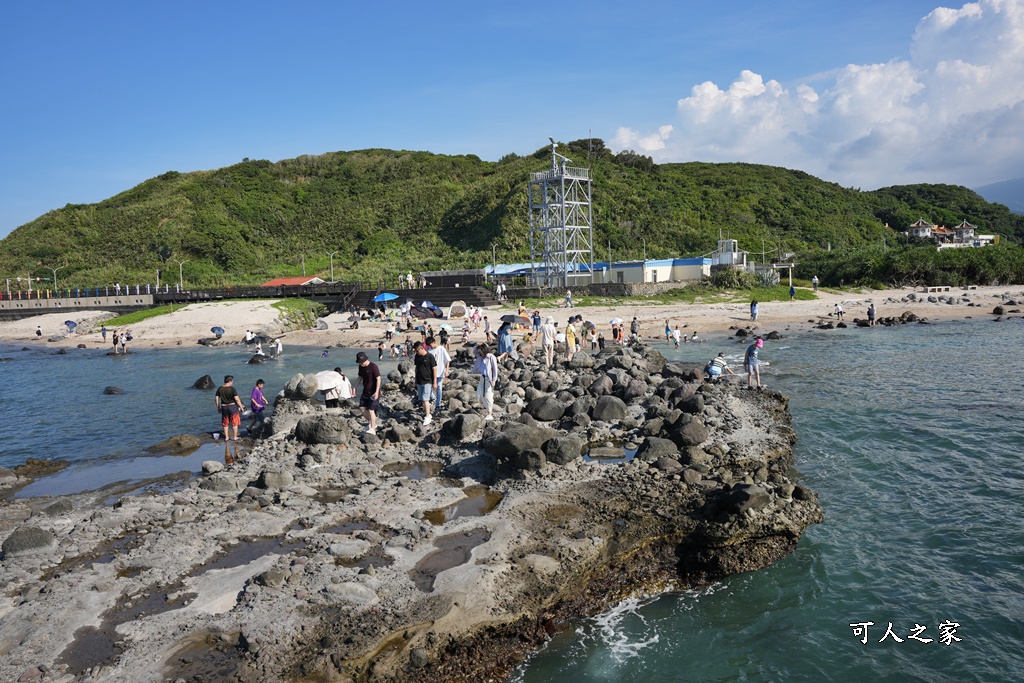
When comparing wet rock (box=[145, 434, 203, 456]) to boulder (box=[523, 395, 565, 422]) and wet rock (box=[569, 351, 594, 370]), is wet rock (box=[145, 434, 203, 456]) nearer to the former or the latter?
boulder (box=[523, 395, 565, 422])

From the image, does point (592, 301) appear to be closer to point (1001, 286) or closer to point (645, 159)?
point (1001, 286)

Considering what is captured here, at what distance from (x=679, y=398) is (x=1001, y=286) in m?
59.0

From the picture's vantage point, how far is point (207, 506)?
34.6ft

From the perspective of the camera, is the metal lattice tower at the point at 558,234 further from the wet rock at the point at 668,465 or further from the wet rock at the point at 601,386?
the wet rock at the point at 668,465

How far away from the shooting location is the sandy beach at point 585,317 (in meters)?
39.7

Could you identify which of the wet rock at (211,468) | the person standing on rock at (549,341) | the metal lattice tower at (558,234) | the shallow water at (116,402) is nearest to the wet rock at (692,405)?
the person standing on rock at (549,341)

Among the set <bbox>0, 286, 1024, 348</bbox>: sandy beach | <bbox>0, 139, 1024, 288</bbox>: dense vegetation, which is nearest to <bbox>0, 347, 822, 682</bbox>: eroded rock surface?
<bbox>0, 286, 1024, 348</bbox>: sandy beach

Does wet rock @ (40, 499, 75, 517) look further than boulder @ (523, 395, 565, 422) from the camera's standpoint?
No

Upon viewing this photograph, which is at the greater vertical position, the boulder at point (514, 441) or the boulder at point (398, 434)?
the boulder at point (514, 441)

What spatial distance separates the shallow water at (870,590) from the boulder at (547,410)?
17.9ft

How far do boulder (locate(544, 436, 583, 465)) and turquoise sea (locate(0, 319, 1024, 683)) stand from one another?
3.91 meters

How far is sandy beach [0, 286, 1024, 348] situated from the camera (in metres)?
39.7

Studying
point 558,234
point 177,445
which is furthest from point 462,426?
point 558,234

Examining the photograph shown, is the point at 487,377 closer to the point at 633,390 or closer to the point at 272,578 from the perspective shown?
the point at 633,390
